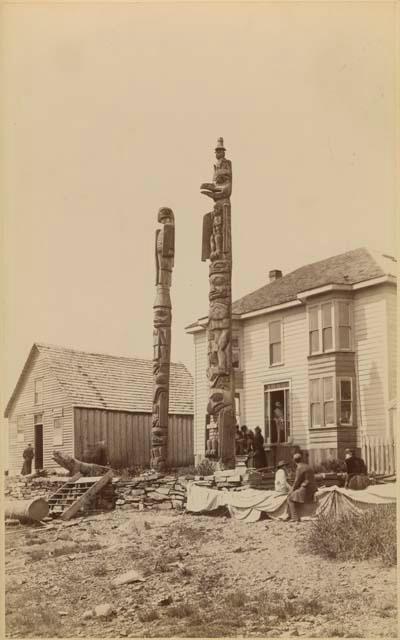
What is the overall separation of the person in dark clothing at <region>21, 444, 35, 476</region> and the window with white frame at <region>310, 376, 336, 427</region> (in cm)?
546

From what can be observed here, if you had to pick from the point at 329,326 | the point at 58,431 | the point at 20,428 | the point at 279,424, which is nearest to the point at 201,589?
the point at 20,428

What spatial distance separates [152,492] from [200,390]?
7172 mm

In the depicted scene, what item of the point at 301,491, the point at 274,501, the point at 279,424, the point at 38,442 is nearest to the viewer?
the point at 301,491

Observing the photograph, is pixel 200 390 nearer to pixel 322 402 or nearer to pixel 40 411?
pixel 322 402

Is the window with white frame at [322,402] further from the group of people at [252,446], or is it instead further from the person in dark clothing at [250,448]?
the person in dark clothing at [250,448]

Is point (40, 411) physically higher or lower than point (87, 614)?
higher

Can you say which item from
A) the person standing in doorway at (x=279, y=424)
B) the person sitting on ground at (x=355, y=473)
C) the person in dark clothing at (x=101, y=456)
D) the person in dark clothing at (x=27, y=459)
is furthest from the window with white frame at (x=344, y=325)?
the person in dark clothing at (x=27, y=459)

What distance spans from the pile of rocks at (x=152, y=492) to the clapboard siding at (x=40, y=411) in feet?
6.67

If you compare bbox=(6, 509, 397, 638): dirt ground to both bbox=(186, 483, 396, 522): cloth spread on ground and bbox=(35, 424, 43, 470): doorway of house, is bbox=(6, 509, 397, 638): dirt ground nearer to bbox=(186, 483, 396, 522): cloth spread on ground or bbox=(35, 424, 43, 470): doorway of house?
bbox=(186, 483, 396, 522): cloth spread on ground

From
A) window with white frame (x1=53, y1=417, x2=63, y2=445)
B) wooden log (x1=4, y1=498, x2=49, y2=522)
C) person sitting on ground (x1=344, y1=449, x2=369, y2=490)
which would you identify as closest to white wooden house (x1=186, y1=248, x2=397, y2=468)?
person sitting on ground (x1=344, y1=449, x2=369, y2=490)

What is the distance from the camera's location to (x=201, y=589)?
10.3 m

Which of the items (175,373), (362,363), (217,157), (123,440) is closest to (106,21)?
(217,157)

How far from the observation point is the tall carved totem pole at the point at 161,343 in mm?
16516

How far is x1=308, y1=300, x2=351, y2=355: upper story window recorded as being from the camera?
52.5 feet
